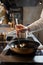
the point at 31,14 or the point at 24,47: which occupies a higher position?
the point at 24,47

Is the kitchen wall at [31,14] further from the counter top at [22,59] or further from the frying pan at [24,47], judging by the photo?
the counter top at [22,59]

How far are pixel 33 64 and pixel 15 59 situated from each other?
15cm

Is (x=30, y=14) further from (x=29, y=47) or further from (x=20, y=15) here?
(x=29, y=47)

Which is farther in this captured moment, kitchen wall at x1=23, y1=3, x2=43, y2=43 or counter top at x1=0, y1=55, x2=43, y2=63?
kitchen wall at x1=23, y1=3, x2=43, y2=43

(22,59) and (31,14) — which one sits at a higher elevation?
(22,59)

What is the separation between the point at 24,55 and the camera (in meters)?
1.36

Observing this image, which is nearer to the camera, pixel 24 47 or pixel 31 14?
pixel 24 47

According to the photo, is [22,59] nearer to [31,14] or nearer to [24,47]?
[24,47]

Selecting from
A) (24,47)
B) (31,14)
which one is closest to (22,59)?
(24,47)

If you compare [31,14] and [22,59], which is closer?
[22,59]

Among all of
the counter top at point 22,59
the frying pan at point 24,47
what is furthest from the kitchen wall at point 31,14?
the counter top at point 22,59

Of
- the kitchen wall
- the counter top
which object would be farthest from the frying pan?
the kitchen wall

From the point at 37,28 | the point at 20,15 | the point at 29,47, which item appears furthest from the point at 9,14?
the point at 29,47

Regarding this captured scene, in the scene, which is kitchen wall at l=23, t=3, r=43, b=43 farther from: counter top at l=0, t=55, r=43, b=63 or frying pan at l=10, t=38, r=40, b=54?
counter top at l=0, t=55, r=43, b=63
